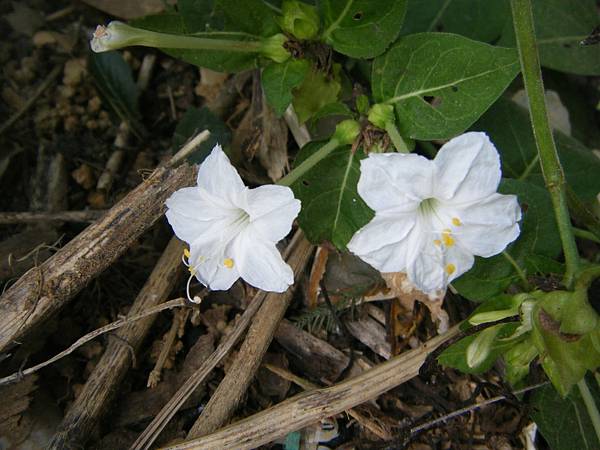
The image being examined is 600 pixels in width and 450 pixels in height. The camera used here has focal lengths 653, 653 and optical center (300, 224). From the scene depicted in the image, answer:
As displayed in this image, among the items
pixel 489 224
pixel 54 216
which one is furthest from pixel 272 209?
pixel 54 216

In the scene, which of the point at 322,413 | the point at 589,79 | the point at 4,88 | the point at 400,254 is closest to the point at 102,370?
the point at 322,413

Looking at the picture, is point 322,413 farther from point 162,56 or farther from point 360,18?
point 162,56

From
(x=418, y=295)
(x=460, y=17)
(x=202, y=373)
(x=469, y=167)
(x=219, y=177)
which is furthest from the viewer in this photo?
(x=460, y=17)

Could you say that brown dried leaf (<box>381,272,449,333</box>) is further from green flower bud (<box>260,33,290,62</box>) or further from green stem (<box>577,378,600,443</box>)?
green flower bud (<box>260,33,290,62</box>)

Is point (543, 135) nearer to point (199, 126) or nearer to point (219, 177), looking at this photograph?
point (219, 177)

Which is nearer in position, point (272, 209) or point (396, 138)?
point (272, 209)

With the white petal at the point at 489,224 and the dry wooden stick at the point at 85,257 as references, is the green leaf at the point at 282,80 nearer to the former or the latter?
the dry wooden stick at the point at 85,257

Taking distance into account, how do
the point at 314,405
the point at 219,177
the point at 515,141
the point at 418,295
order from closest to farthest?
the point at 219,177 < the point at 314,405 < the point at 418,295 < the point at 515,141

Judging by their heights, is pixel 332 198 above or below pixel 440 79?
below

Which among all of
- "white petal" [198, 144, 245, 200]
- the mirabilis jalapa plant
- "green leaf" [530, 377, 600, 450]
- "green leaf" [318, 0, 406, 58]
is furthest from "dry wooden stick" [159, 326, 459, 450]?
"green leaf" [318, 0, 406, 58]
